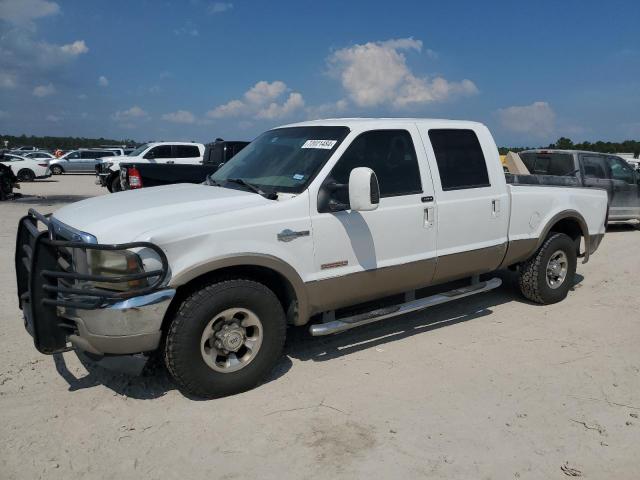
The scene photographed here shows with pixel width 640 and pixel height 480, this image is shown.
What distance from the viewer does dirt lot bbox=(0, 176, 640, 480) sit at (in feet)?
10.1

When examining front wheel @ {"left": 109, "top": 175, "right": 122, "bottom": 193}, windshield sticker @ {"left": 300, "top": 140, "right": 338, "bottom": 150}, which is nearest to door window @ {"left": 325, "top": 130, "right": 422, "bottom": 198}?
windshield sticker @ {"left": 300, "top": 140, "right": 338, "bottom": 150}

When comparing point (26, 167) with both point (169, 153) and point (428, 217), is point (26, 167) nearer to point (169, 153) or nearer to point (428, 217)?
point (169, 153)

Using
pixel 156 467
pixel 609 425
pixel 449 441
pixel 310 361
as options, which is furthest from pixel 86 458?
pixel 609 425

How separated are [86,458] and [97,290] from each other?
1.00m

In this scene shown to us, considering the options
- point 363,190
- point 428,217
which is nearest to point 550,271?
point 428,217

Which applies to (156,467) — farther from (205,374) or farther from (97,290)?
(97,290)

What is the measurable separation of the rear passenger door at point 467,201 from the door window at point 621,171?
7.68 meters

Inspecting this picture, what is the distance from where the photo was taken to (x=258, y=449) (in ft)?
10.5

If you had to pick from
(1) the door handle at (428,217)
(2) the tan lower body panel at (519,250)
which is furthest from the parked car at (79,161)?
(1) the door handle at (428,217)

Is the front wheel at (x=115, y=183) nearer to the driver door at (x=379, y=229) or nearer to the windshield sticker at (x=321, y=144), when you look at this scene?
the windshield sticker at (x=321, y=144)

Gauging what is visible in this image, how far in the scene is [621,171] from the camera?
38.1 ft

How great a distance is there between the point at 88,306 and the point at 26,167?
25.4 metres

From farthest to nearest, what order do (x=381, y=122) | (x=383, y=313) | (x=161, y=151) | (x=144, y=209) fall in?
(x=161, y=151)
(x=381, y=122)
(x=383, y=313)
(x=144, y=209)

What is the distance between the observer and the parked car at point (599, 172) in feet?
36.4
